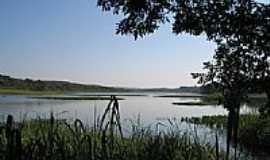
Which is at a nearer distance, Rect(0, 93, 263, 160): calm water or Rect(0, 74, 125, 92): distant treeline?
Rect(0, 93, 263, 160): calm water

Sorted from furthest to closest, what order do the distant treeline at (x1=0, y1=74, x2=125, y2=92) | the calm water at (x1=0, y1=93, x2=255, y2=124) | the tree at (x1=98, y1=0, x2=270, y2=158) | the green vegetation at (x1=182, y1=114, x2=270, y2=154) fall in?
the distant treeline at (x1=0, y1=74, x2=125, y2=92), the calm water at (x1=0, y1=93, x2=255, y2=124), the green vegetation at (x1=182, y1=114, x2=270, y2=154), the tree at (x1=98, y1=0, x2=270, y2=158)

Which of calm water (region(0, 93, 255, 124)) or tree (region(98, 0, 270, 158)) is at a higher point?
tree (region(98, 0, 270, 158))

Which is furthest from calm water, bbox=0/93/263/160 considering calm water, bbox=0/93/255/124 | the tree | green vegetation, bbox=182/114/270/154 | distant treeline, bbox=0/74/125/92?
distant treeline, bbox=0/74/125/92

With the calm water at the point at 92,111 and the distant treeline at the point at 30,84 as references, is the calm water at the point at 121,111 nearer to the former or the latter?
the calm water at the point at 92,111

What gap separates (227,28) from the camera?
24.3 feet

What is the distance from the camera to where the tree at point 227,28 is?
7.29 m

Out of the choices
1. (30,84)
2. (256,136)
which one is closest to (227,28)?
(256,136)

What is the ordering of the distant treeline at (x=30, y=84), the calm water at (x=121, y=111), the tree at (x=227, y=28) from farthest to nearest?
the distant treeline at (x=30, y=84), the calm water at (x=121, y=111), the tree at (x=227, y=28)

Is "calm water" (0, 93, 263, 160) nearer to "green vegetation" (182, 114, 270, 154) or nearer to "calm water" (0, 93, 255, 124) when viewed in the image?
"calm water" (0, 93, 255, 124)

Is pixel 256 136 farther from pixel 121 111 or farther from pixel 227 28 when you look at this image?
pixel 121 111

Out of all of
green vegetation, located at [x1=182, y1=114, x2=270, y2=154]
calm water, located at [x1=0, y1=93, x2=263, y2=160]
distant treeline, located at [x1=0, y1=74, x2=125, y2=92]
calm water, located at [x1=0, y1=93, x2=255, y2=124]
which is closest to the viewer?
green vegetation, located at [x1=182, y1=114, x2=270, y2=154]

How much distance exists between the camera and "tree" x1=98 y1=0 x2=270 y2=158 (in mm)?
7293

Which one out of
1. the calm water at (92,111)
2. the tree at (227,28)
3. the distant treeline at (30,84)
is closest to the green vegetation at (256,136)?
the calm water at (92,111)

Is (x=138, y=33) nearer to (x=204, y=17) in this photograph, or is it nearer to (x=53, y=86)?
(x=204, y=17)
